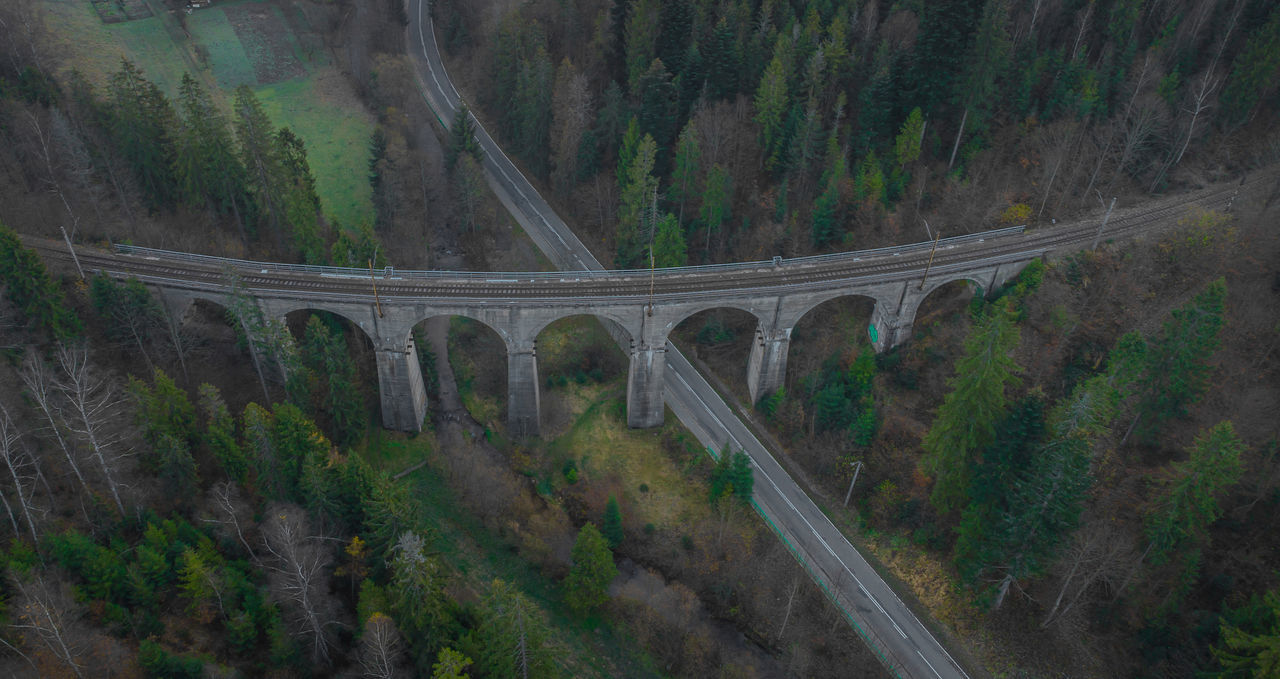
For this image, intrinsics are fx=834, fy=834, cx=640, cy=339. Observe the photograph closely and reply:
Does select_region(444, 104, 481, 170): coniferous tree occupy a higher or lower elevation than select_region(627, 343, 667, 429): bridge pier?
higher

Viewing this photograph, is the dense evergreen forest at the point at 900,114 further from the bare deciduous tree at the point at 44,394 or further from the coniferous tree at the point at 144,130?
the bare deciduous tree at the point at 44,394

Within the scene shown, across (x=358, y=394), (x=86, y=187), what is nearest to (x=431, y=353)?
(x=358, y=394)

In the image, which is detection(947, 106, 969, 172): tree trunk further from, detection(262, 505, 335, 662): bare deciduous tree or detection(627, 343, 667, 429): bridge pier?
Result: detection(262, 505, 335, 662): bare deciduous tree

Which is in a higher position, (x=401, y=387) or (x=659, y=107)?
(x=659, y=107)

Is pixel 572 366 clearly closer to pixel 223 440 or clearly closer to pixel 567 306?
pixel 567 306

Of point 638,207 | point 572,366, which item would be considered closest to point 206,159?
point 572,366

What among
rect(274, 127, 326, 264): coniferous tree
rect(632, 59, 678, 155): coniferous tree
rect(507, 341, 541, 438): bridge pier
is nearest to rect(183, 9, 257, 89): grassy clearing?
rect(274, 127, 326, 264): coniferous tree

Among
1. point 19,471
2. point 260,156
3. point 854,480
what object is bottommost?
point 854,480
